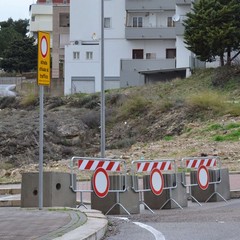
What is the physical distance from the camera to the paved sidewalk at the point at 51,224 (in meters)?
10.5

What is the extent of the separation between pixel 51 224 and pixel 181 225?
2998 millimetres

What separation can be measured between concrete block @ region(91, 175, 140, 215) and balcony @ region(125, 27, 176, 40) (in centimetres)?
5418

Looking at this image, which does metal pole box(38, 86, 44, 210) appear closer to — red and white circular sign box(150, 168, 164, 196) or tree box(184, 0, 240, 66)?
red and white circular sign box(150, 168, 164, 196)

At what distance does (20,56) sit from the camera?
9038cm

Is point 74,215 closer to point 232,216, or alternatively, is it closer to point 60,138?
point 232,216

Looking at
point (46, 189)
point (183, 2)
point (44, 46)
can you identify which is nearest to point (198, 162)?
point (46, 189)

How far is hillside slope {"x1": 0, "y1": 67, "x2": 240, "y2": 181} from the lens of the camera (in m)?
35.8

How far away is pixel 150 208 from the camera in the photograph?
1797 centimetres

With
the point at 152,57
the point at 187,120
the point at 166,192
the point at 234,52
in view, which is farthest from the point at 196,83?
the point at 166,192

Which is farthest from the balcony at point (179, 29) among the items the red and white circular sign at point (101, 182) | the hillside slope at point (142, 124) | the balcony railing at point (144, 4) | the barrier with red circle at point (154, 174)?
the red and white circular sign at point (101, 182)

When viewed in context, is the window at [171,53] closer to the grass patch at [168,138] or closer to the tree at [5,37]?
the grass patch at [168,138]

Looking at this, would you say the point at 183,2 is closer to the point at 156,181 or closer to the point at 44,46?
the point at 156,181

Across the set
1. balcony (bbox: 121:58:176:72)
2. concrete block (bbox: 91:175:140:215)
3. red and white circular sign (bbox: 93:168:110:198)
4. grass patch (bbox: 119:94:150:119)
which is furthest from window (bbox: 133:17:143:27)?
red and white circular sign (bbox: 93:168:110:198)

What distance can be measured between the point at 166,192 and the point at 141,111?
95.8ft
